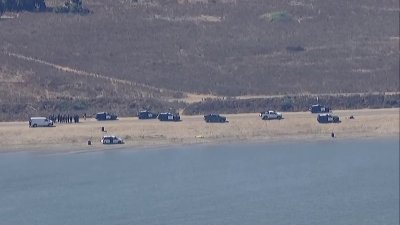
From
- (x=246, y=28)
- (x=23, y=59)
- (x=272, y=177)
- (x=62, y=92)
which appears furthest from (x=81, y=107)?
(x=246, y=28)

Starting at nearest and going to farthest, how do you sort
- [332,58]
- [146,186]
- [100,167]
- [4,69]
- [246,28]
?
[146,186] → [100,167] → [4,69] → [332,58] → [246,28]

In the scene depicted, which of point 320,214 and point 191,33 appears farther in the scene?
point 191,33

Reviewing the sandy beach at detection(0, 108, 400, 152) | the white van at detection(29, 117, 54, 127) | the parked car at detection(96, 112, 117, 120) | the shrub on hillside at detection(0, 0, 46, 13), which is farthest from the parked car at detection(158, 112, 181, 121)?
the shrub on hillside at detection(0, 0, 46, 13)

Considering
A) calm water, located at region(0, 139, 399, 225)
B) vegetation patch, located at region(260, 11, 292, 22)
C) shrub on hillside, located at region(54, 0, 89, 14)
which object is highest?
shrub on hillside, located at region(54, 0, 89, 14)

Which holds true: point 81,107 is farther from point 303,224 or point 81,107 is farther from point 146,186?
point 303,224

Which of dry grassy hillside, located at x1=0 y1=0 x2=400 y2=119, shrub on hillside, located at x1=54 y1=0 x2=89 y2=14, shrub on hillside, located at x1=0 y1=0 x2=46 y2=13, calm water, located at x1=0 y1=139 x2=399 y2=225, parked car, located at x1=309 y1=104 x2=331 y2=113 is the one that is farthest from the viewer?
shrub on hillside, located at x1=54 y1=0 x2=89 y2=14

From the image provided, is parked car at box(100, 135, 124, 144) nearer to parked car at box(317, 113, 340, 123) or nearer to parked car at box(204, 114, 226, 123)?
parked car at box(204, 114, 226, 123)
